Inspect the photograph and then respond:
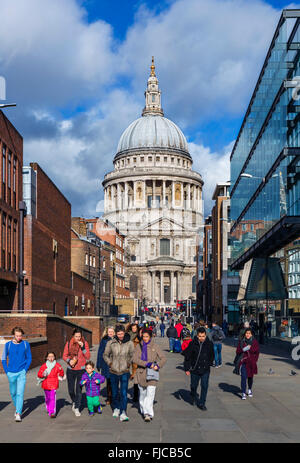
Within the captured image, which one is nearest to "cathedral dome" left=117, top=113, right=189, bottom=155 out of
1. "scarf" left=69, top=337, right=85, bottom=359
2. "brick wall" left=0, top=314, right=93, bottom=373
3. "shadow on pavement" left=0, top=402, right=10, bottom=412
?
"brick wall" left=0, top=314, right=93, bottom=373

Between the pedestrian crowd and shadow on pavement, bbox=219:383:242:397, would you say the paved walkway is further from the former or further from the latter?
the pedestrian crowd


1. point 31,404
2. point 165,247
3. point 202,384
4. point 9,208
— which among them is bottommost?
point 31,404

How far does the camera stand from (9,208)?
29328mm

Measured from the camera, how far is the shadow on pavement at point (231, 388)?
1651cm

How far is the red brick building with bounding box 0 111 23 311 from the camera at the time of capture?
28.3 metres

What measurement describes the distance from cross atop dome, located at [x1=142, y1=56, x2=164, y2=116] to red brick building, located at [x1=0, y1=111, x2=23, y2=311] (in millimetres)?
158834

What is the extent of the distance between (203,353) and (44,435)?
3.92m

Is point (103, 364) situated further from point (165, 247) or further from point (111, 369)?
point (165, 247)

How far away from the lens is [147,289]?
147875 mm

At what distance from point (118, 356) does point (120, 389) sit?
621 mm

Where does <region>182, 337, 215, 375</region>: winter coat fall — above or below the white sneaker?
above

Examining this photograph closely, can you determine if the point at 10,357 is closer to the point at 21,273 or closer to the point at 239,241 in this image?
the point at 21,273

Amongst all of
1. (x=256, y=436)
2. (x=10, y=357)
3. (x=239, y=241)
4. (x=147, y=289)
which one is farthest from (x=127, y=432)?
(x=147, y=289)

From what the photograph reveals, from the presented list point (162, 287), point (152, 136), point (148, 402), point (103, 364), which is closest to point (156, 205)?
point (152, 136)
